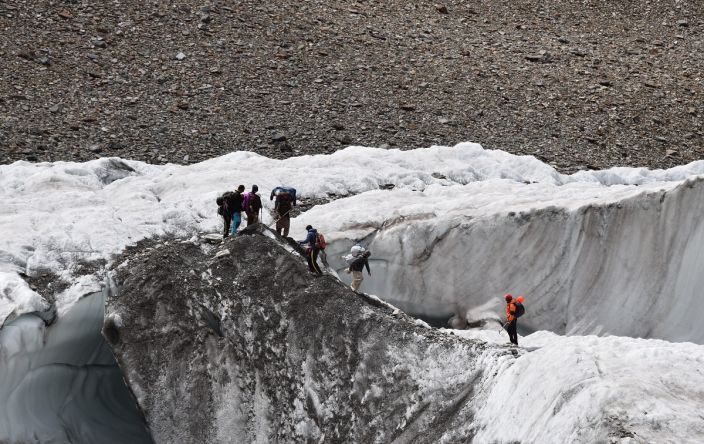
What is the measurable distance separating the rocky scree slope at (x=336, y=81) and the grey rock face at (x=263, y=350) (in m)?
12.7

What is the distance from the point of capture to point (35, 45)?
100 ft

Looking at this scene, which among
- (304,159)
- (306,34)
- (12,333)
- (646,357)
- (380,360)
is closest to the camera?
(646,357)

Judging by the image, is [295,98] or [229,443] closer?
[229,443]

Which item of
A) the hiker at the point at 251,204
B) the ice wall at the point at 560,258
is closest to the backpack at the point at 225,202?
the hiker at the point at 251,204

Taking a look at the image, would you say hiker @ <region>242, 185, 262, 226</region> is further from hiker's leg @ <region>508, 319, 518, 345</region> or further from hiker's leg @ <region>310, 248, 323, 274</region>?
hiker's leg @ <region>508, 319, 518, 345</region>

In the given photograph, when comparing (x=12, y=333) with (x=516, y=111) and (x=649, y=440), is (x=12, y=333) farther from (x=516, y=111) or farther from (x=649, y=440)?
(x=516, y=111)

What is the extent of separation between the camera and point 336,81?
103 feet

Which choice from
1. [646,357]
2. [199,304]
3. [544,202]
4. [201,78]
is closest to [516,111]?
[201,78]

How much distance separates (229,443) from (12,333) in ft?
11.9

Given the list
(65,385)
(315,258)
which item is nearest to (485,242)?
(315,258)

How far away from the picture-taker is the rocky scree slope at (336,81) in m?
28.6

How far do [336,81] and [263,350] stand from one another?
1822 cm

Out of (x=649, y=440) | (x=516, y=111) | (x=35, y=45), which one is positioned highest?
(x=35, y=45)

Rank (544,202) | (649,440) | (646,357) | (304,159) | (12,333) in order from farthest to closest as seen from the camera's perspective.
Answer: (304,159) < (544,202) < (12,333) < (646,357) < (649,440)
